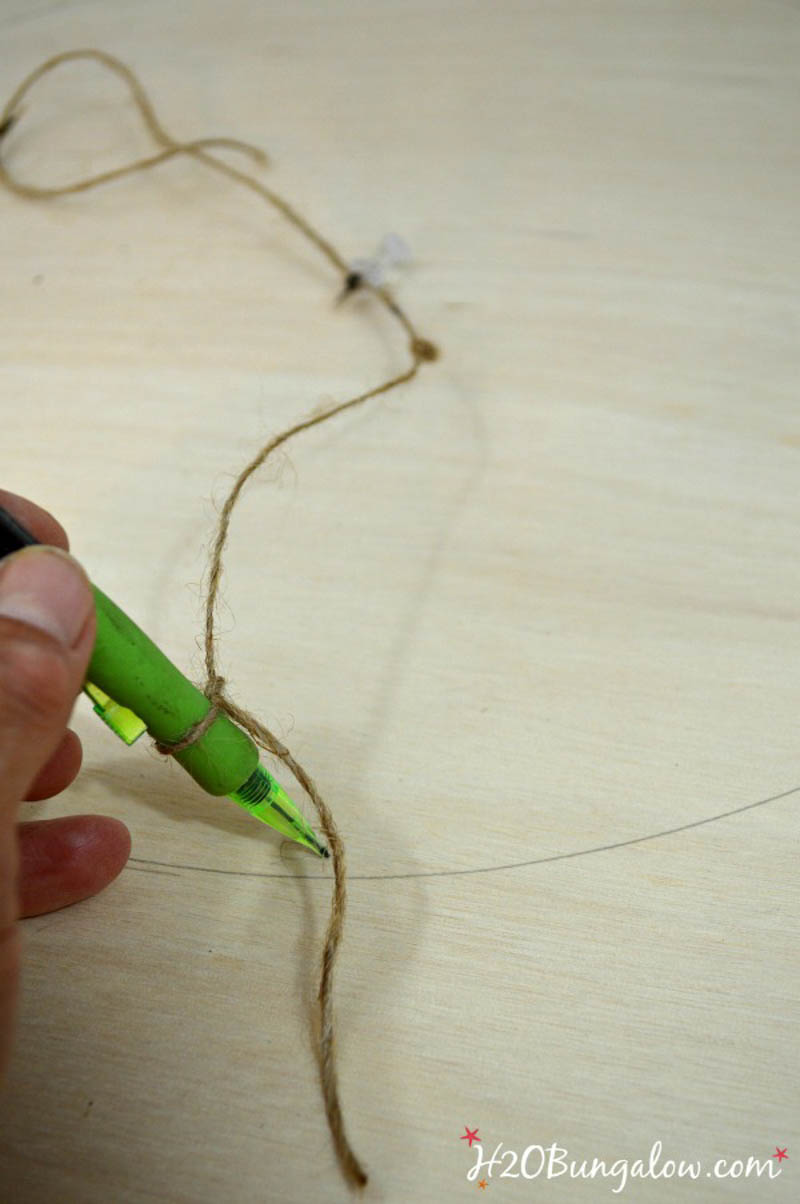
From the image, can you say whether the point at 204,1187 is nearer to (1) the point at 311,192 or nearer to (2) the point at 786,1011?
(2) the point at 786,1011

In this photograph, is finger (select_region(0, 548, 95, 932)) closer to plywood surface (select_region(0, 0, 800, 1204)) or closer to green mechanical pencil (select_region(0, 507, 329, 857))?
green mechanical pencil (select_region(0, 507, 329, 857))

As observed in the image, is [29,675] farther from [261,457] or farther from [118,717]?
[261,457]

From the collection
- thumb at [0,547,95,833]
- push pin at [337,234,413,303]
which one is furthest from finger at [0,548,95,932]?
push pin at [337,234,413,303]

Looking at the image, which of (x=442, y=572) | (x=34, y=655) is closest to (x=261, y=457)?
(x=442, y=572)

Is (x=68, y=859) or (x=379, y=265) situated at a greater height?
(x=379, y=265)

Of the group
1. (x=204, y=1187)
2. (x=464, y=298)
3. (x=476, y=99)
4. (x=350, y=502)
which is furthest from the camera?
(x=476, y=99)

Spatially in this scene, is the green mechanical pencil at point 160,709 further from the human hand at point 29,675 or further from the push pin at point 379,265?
the push pin at point 379,265

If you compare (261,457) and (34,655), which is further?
(261,457)

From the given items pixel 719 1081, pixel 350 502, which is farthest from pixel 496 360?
pixel 719 1081
